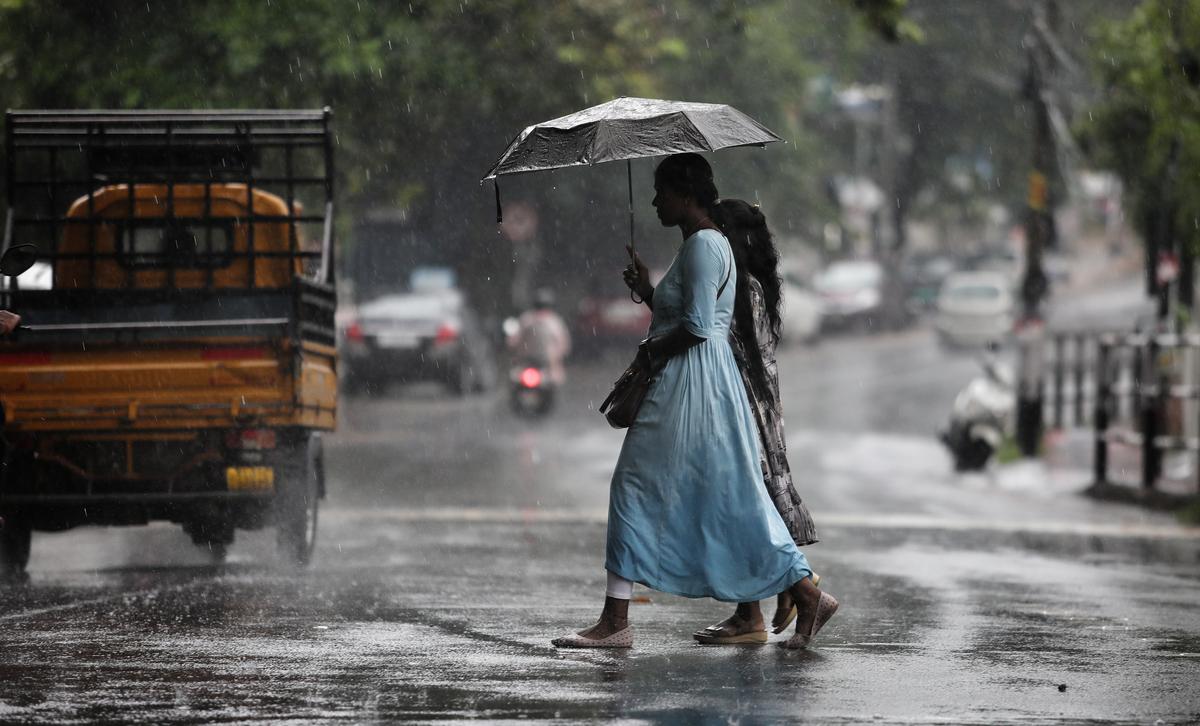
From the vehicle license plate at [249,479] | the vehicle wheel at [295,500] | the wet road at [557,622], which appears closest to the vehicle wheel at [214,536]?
the wet road at [557,622]

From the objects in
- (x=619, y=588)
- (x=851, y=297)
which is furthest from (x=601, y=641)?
(x=851, y=297)

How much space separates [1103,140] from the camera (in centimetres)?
2064

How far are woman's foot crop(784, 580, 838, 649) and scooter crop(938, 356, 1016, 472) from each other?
41.4ft

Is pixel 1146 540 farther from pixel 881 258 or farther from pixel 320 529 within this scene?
pixel 881 258

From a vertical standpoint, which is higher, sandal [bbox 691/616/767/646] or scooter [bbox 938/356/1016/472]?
scooter [bbox 938/356/1016/472]

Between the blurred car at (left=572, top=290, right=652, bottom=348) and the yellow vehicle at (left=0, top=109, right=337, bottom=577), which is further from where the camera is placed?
the blurred car at (left=572, top=290, right=652, bottom=348)

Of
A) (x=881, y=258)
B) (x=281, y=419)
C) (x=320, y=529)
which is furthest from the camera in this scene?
(x=881, y=258)

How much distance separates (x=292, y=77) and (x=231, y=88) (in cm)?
73

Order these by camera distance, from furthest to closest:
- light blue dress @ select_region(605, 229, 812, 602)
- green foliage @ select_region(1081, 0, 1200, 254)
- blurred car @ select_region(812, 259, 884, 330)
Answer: blurred car @ select_region(812, 259, 884, 330) → green foliage @ select_region(1081, 0, 1200, 254) → light blue dress @ select_region(605, 229, 812, 602)

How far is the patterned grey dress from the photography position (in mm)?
7297

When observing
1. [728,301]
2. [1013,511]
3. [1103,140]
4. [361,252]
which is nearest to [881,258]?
[361,252]

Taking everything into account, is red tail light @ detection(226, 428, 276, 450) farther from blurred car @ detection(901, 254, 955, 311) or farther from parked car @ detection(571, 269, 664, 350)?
blurred car @ detection(901, 254, 955, 311)

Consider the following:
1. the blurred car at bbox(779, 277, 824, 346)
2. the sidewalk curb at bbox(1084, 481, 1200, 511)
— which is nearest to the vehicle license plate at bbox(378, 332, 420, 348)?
the sidewalk curb at bbox(1084, 481, 1200, 511)

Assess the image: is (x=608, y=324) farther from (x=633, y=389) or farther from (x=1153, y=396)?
(x=633, y=389)
